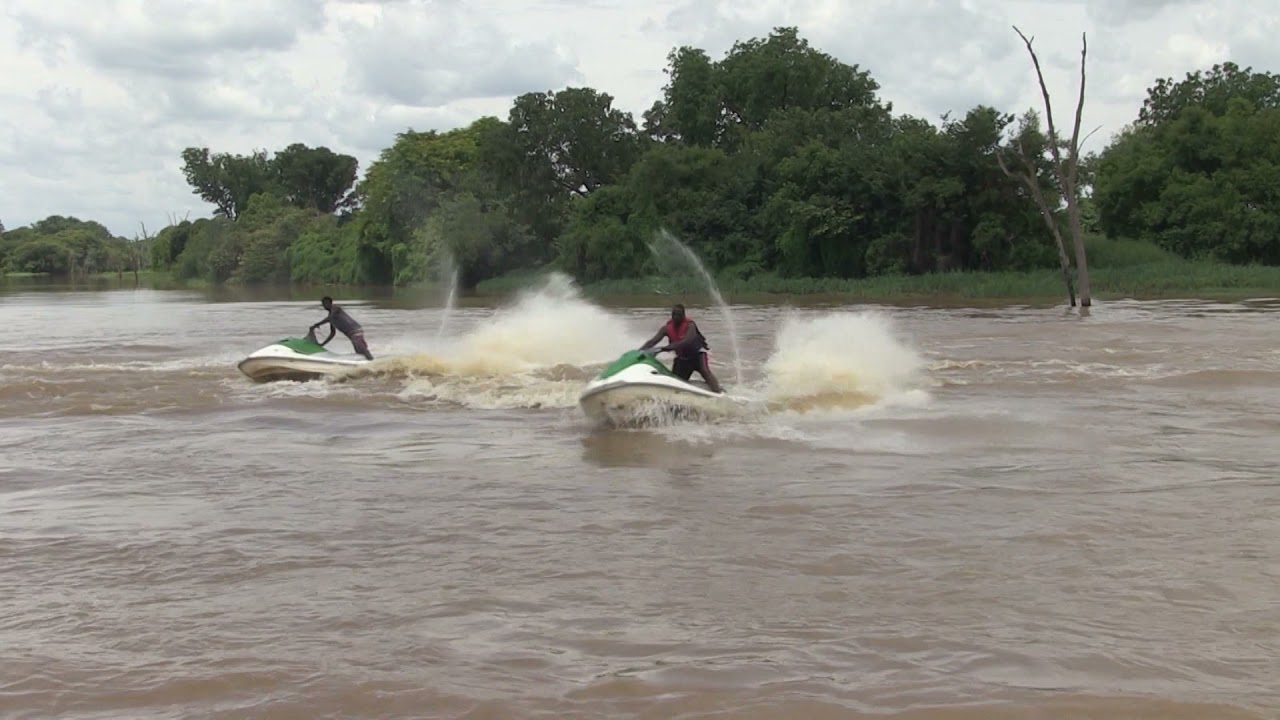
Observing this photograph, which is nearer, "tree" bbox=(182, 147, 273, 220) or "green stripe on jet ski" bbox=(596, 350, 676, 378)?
"green stripe on jet ski" bbox=(596, 350, 676, 378)

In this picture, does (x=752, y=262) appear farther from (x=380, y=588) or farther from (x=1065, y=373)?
(x=380, y=588)

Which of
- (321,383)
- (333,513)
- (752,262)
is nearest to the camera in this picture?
(333,513)

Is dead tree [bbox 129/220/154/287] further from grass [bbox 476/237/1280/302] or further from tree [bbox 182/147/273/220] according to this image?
grass [bbox 476/237/1280/302]

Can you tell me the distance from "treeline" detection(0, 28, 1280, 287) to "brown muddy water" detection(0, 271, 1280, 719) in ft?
94.1

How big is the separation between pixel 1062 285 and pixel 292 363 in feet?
115

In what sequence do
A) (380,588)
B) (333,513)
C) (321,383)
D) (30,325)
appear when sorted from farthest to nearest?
1. (30,325)
2. (321,383)
3. (333,513)
4. (380,588)

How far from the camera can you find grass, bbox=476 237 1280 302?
44125 mm

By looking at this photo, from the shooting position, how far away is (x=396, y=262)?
83125 mm

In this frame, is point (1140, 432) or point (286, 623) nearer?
point (286, 623)

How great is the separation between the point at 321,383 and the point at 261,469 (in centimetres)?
741

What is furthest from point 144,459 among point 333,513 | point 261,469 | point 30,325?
point 30,325

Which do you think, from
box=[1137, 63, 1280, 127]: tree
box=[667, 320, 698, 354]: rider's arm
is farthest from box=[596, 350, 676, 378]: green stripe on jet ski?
box=[1137, 63, 1280, 127]: tree

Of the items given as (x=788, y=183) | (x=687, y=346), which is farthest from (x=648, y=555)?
(x=788, y=183)

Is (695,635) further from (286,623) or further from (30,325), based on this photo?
(30,325)
